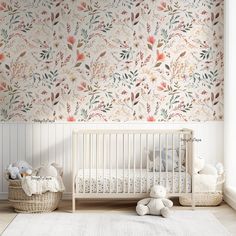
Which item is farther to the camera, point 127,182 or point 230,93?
point 230,93

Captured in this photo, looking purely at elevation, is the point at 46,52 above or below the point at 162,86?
above

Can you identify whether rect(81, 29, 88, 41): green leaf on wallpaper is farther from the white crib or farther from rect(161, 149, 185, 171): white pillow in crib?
rect(161, 149, 185, 171): white pillow in crib

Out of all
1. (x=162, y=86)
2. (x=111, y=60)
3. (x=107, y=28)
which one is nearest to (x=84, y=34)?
(x=107, y=28)

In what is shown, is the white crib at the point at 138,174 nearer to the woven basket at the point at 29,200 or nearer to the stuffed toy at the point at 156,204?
the stuffed toy at the point at 156,204

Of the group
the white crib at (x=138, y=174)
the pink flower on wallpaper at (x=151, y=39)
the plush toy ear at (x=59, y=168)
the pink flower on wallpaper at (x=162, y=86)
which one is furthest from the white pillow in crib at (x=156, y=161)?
the pink flower on wallpaper at (x=151, y=39)

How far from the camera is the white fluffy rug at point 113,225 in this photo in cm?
385

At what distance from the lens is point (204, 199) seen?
4902 millimetres

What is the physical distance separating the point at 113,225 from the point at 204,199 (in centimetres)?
118

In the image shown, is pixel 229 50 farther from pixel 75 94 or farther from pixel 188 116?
pixel 75 94

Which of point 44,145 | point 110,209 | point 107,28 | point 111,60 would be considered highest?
point 107,28

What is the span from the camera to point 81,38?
17.1 ft

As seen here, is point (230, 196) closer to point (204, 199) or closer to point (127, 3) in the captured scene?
point (204, 199)

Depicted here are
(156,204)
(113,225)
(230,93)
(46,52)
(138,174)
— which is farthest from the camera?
(46,52)

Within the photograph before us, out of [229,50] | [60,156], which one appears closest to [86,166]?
[60,156]
